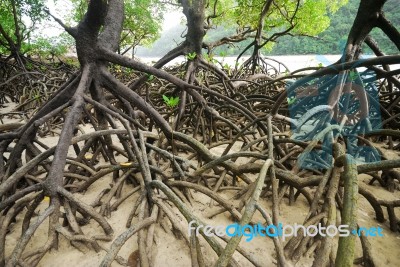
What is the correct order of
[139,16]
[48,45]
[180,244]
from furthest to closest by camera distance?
1. [139,16]
2. [48,45]
3. [180,244]

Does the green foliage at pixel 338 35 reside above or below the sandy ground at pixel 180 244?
above

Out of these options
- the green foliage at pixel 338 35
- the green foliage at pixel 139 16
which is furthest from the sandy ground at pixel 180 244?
the green foliage at pixel 338 35

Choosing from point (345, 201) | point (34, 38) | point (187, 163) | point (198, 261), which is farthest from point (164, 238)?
point (34, 38)

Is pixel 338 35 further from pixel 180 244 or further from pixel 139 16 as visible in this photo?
pixel 180 244

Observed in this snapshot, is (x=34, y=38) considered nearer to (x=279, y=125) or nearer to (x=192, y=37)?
(x=192, y=37)

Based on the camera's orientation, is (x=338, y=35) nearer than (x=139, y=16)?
No

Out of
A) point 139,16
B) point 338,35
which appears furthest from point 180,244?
point 338,35

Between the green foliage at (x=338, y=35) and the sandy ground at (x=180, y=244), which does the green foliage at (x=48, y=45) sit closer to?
the sandy ground at (x=180, y=244)

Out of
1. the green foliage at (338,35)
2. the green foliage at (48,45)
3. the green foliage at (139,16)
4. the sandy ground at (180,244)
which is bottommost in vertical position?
the sandy ground at (180,244)

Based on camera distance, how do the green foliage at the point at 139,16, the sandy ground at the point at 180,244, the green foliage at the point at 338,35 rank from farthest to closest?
the green foliage at the point at 338,35, the green foliage at the point at 139,16, the sandy ground at the point at 180,244

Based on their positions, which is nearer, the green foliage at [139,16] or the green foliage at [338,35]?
the green foliage at [139,16]

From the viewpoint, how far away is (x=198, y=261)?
97 centimetres

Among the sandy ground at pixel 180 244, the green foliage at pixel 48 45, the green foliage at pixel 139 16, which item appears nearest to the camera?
the sandy ground at pixel 180 244

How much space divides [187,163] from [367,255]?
1.03 meters
